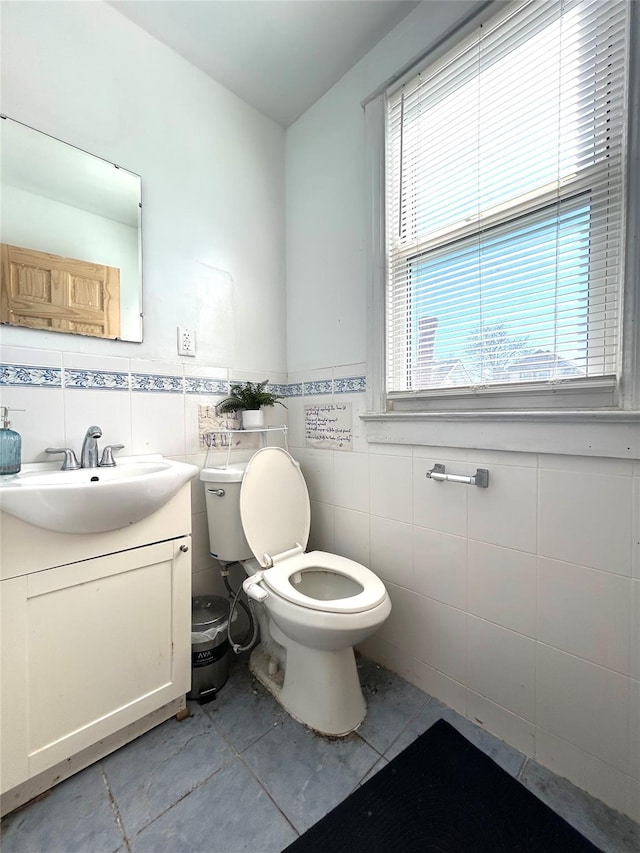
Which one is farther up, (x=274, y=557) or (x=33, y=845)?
(x=274, y=557)

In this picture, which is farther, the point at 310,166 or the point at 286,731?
the point at 310,166

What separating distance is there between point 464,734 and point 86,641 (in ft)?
3.93

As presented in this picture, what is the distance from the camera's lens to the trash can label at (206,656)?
4.24 ft

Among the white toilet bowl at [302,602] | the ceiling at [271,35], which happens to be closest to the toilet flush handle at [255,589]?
the white toilet bowl at [302,602]

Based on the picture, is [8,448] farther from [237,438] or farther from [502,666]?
[502,666]

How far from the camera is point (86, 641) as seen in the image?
3.25 feet

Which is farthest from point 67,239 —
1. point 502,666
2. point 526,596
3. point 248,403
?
point 502,666

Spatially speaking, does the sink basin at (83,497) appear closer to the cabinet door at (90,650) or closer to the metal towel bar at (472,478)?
the cabinet door at (90,650)

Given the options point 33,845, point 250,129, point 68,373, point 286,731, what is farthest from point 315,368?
point 33,845

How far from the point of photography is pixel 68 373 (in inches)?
47.3

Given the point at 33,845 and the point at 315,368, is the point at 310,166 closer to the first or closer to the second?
the point at 315,368

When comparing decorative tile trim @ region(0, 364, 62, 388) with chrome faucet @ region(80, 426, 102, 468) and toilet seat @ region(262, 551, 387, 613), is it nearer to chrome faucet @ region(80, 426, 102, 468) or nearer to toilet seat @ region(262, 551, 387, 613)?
chrome faucet @ region(80, 426, 102, 468)

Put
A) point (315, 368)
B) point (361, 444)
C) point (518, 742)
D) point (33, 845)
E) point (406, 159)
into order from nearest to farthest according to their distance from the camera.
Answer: point (33, 845) < point (518, 742) < point (406, 159) < point (361, 444) < point (315, 368)

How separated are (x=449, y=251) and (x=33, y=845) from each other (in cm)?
202
